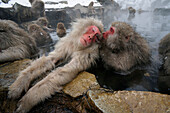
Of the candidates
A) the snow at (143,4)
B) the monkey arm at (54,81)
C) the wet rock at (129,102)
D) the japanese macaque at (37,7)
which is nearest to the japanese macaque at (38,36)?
the monkey arm at (54,81)

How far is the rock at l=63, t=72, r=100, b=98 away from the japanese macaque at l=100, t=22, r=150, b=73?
0.61 meters

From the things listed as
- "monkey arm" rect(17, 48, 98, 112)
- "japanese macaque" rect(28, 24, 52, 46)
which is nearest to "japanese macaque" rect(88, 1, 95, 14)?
"japanese macaque" rect(28, 24, 52, 46)

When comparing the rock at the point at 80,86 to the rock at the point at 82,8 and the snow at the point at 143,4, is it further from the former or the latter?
the snow at the point at 143,4

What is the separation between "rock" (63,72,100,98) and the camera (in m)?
1.42

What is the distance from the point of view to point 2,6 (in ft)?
23.5

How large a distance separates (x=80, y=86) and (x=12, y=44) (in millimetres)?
2115

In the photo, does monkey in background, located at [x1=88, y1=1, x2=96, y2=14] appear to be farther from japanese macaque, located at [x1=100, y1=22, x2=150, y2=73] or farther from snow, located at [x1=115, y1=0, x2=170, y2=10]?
snow, located at [x1=115, y1=0, x2=170, y2=10]

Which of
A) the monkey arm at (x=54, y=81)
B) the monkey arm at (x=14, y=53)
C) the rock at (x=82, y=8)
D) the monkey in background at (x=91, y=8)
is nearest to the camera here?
the monkey arm at (x=54, y=81)

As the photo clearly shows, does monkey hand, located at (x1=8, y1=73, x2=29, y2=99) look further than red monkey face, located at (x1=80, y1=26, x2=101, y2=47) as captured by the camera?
No

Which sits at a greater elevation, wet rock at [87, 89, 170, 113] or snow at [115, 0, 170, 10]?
snow at [115, 0, 170, 10]

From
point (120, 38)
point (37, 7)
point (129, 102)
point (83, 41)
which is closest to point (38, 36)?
point (83, 41)

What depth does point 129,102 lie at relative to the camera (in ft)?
3.85

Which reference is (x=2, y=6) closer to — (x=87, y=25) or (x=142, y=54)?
(x=87, y=25)

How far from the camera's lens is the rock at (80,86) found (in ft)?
4.66
